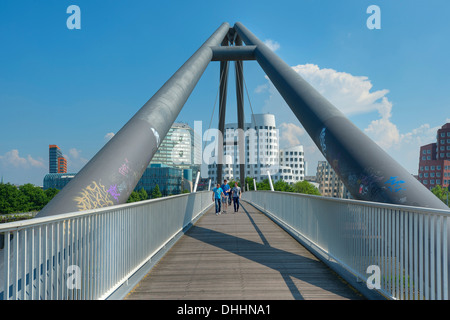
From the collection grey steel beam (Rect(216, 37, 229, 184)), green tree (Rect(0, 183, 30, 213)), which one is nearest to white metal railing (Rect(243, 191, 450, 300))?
grey steel beam (Rect(216, 37, 229, 184))

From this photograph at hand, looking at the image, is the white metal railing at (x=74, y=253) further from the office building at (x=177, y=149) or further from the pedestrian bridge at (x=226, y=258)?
the office building at (x=177, y=149)

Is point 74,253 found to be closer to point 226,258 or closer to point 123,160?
point 226,258

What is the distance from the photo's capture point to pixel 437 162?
129250 millimetres

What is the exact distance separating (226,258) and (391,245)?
3450 millimetres

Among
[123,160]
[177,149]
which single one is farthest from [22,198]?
[123,160]

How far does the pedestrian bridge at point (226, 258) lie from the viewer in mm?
3229

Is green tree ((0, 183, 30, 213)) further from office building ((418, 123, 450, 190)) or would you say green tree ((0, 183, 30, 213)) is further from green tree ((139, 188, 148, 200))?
office building ((418, 123, 450, 190))

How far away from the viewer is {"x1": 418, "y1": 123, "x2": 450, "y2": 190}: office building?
127 metres

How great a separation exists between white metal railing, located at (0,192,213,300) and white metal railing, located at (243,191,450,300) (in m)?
3.20

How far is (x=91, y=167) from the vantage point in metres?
7.56
